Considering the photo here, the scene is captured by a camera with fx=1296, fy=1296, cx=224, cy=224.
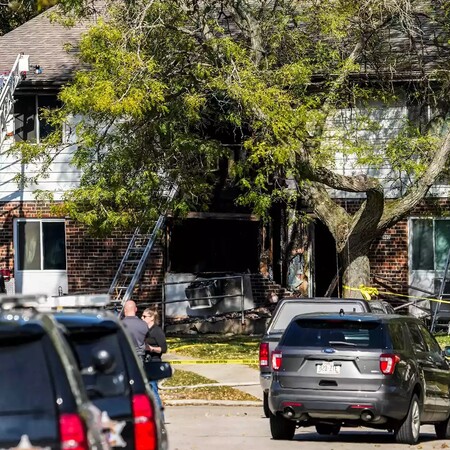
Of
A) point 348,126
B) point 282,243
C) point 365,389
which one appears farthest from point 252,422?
point 282,243

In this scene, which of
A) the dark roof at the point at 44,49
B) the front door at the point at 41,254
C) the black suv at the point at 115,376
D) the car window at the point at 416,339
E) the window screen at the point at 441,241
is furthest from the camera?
the front door at the point at 41,254

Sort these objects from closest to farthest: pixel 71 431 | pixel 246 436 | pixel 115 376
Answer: pixel 71 431, pixel 115 376, pixel 246 436

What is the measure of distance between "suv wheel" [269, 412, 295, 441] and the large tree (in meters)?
7.47

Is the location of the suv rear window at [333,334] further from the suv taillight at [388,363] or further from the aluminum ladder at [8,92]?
the aluminum ladder at [8,92]

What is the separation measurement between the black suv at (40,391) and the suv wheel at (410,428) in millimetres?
7899

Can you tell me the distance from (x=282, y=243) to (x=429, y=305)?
4.08m

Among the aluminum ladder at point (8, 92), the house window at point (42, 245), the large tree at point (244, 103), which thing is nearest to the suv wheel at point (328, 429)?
the large tree at point (244, 103)

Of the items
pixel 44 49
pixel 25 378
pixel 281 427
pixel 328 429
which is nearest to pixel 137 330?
pixel 281 427

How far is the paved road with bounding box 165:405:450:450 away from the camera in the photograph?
48.8 feet

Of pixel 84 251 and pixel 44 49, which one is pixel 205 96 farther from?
pixel 44 49

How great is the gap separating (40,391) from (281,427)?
28.4 feet

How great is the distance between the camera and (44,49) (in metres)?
33.0

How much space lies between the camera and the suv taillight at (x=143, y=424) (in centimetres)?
848

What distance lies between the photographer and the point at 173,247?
32.5 meters
